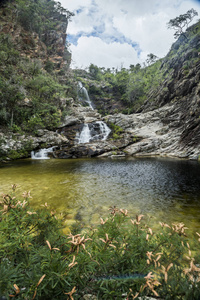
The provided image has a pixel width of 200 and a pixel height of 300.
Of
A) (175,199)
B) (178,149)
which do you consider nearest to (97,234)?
(175,199)

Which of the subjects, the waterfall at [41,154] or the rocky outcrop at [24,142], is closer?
the rocky outcrop at [24,142]

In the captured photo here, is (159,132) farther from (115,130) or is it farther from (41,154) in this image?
(41,154)

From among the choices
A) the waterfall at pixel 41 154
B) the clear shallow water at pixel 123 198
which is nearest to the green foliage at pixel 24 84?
the waterfall at pixel 41 154

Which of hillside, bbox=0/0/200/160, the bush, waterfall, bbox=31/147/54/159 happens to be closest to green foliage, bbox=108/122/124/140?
hillside, bbox=0/0/200/160

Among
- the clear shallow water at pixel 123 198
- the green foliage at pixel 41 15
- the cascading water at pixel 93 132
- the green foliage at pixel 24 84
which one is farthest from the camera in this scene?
the green foliage at pixel 41 15

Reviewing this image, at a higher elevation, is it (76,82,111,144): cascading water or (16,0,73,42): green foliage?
(16,0,73,42): green foliage

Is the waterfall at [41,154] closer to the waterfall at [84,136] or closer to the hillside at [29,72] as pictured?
the hillside at [29,72]

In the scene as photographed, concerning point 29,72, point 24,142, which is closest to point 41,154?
point 24,142

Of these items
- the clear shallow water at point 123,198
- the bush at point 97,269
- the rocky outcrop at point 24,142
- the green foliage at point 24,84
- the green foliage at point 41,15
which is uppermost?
the green foliage at point 41,15

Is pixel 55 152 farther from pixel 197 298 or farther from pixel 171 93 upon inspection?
pixel 171 93

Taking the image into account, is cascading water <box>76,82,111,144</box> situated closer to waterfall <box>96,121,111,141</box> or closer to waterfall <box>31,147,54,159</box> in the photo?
waterfall <box>96,121,111,141</box>

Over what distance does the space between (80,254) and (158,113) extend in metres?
38.2

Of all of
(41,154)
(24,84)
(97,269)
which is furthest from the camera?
(24,84)

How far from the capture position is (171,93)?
117ft
